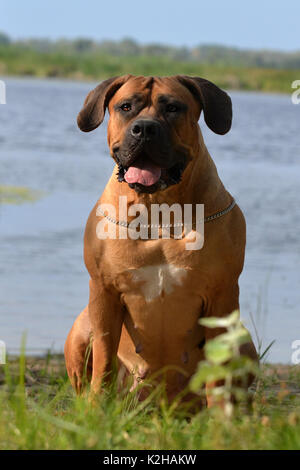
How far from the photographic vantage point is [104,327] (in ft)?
13.5

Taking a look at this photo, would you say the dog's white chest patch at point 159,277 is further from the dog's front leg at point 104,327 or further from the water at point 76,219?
the water at point 76,219

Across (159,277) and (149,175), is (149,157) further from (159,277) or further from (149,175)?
(159,277)

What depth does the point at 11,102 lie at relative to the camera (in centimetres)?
2408

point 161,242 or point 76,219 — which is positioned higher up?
point 161,242

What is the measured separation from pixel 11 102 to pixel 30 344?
61.0 feet

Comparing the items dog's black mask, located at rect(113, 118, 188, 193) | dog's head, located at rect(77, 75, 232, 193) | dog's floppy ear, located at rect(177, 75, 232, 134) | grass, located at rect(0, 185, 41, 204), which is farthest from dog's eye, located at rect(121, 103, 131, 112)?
grass, located at rect(0, 185, 41, 204)

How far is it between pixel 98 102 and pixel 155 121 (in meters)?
0.43

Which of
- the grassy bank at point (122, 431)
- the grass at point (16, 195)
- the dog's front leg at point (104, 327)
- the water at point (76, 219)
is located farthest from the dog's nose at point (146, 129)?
the grass at point (16, 195)

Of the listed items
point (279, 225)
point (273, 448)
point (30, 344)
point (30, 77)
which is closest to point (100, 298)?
point (273, 448)

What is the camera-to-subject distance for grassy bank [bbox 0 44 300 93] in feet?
108

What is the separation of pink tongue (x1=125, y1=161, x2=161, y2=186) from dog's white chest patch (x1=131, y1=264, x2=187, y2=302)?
0.39m

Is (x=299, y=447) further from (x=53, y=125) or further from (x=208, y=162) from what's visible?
(x=53, y=125)

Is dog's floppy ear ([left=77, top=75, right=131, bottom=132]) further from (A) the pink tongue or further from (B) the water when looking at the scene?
(B) the water

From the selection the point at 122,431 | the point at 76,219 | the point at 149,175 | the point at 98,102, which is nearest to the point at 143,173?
the point at 149,175
